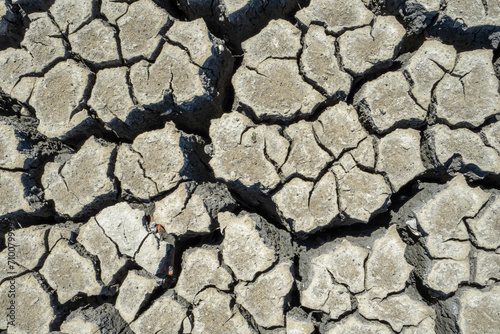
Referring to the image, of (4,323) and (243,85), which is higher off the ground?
(243,85)

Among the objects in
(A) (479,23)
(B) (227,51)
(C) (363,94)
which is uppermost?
(A) (479,23)

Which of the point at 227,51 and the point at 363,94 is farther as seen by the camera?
the point at 227,51

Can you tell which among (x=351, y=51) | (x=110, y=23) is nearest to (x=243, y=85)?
(x=351, y=51)

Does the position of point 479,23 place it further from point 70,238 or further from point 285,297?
point 70,238

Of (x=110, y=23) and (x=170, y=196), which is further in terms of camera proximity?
(x=110, y=23)

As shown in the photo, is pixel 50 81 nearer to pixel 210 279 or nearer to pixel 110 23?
pixel 110 23

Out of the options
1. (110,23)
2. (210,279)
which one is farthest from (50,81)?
(210,279)
